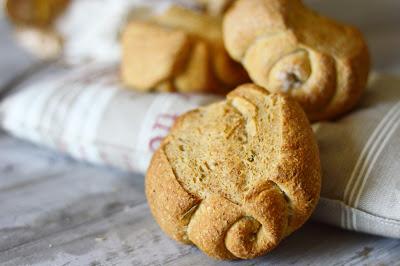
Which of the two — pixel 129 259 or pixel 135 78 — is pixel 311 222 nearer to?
pixel 129 259

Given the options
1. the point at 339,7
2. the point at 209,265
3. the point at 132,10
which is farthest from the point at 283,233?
the point at 339,7

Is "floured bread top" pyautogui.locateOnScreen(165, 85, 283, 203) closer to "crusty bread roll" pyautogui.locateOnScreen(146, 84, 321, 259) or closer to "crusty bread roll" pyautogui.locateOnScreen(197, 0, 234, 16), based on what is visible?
"crusty bread roll" pyautogui.locateOnScreen(146, 84, 321, 259)

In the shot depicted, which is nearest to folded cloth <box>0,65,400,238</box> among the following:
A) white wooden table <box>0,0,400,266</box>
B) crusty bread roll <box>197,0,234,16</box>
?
white wooden table <box>0,0,400,266</box>

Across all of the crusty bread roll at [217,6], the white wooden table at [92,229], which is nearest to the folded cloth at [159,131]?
the white wooden table at [92,229]

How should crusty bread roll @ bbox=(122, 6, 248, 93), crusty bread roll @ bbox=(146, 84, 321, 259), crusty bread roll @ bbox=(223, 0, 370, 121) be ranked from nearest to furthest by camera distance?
1. crusty bread roll @ bbox=(146, 84, 321, 259)
2. crusty bread roll @ bbox=(223, 0, 370, 121)
3. crusty bread roll @ bbox=(122, 6, 248, 93)

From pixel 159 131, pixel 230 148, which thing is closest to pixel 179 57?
pixel 159 131
